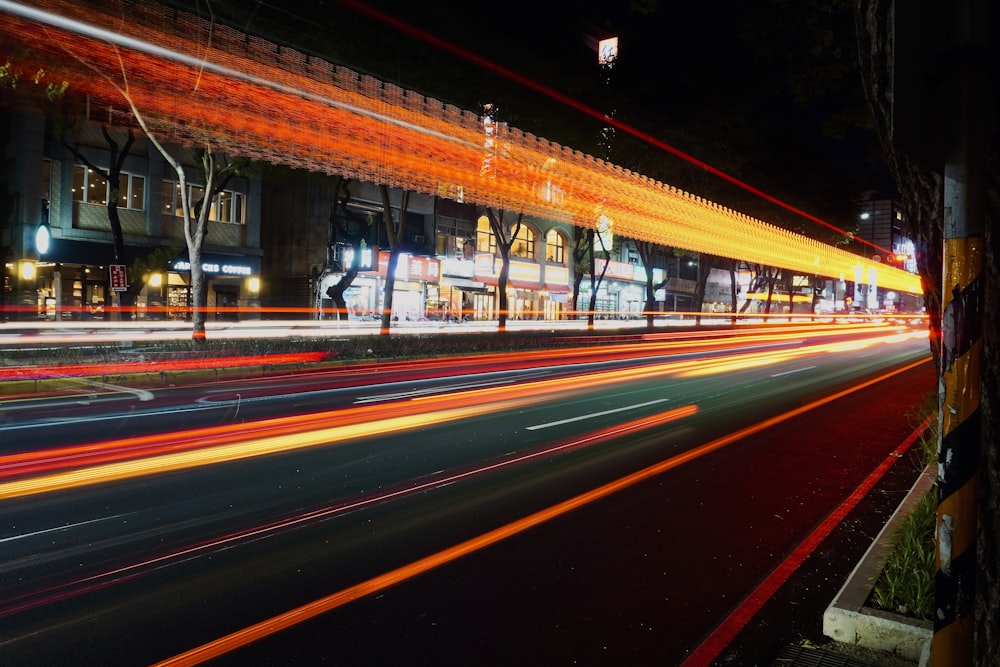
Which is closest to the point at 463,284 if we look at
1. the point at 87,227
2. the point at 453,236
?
the point at 453,236

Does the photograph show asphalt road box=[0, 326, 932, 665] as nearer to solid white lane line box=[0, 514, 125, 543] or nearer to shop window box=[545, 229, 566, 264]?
solid white lane line box=[0, 514, 125, 543]

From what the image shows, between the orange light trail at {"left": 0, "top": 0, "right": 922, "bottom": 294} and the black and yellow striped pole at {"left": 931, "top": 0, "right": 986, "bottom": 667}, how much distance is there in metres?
16.6

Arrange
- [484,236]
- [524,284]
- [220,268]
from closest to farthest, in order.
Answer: [220,268] < [484,236] < [524,284]

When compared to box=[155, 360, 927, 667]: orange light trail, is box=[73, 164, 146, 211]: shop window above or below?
above

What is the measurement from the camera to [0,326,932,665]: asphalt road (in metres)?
3.98

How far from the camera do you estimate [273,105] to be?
16.6 meters

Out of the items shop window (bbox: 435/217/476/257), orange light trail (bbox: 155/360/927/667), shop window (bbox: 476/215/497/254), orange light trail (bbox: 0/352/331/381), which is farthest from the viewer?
shop window (bbox: 476/215/497/254)

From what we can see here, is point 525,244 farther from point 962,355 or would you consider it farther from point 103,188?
point 962,355

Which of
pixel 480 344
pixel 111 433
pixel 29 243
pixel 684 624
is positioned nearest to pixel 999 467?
pixel 684 624

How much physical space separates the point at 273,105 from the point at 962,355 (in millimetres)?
17196

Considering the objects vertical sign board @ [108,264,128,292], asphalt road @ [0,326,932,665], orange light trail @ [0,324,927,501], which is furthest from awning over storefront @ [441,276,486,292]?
asphalt road @ [0,326,932,665]

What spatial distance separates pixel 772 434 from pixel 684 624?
7.19m

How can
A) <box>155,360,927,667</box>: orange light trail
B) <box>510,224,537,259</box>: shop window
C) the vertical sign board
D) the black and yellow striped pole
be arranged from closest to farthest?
the black and yellow striped pole, <box>155,360,927,667</box>: orange light trail, the vertical sign board, <box>510,224,537,259</box>: shop window

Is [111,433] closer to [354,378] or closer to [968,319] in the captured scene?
[354,378]
